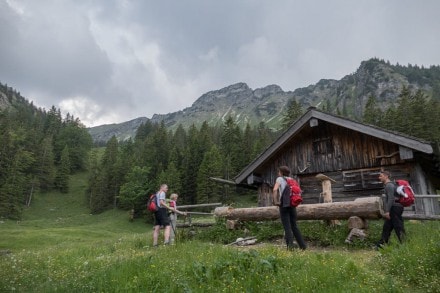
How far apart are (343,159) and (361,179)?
4.37 ft

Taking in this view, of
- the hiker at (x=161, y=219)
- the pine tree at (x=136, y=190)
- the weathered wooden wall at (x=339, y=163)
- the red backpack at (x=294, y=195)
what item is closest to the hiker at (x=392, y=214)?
the red backpack at (x=294, y=195)

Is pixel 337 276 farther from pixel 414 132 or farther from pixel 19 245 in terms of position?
pixel 414 132

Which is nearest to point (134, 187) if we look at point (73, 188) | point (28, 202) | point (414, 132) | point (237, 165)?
point (237, 165)

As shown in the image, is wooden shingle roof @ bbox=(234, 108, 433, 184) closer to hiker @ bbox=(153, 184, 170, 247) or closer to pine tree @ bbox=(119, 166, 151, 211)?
hiker @ bbox=(153, 184, 170, 247)

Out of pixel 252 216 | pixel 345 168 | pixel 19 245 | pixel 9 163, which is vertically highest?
pixel 9 163

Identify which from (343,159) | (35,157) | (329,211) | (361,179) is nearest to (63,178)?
(35,157)

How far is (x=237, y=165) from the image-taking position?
71.4m

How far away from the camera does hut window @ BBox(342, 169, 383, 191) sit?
1535cm

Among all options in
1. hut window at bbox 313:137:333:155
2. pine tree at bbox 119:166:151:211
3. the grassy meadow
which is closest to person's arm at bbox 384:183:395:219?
the grassy meadow

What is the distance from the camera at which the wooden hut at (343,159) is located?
569 inches

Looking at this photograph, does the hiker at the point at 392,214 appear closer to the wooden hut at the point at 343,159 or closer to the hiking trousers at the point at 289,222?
the hiking trousers at the point at 289,222

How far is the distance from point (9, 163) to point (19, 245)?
52785 millimetres

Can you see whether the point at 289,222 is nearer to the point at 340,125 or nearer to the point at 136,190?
the point at 340,125

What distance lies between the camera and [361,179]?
15.7 metres
